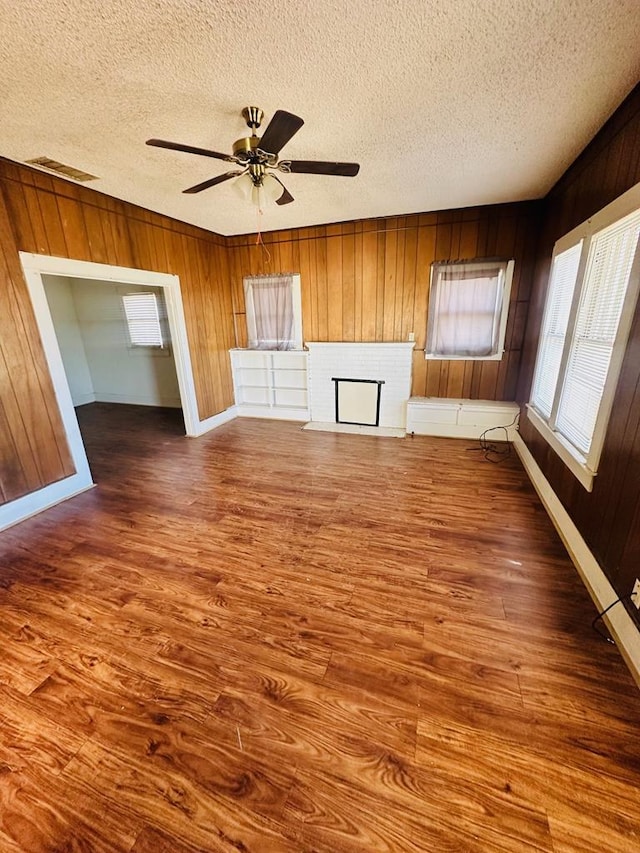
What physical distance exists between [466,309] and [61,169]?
4.14 metres

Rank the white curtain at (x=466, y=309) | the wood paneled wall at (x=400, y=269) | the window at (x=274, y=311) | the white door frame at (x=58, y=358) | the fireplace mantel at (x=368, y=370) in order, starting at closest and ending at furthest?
the white door frame at (x=58, y=358), the wood paneled wall at (x=400, y=269), the white curtain at (x=466, y=309), the fireplace mantel at (x=368, y=370), the window at (x=274, y=311)

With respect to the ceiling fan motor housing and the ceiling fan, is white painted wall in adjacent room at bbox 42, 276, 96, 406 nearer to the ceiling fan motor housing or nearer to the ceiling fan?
the ceiling fan

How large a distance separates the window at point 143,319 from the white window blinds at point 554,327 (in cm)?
562

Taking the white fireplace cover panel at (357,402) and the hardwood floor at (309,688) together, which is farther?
the white fireplace cover panel at (357,402)

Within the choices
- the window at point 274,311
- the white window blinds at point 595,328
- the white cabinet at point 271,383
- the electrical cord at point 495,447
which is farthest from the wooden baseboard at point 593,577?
the window at point 274,311

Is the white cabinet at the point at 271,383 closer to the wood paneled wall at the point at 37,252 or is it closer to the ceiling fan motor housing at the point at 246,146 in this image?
the wood paneled wall at the point at 37,252

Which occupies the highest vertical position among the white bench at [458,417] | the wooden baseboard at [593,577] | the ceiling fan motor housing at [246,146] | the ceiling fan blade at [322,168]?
the ceiling fan motor housing at [246,146]

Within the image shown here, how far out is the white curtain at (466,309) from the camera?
13.2ft

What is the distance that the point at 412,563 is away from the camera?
216cm

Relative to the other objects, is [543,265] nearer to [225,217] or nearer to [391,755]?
[225,217]

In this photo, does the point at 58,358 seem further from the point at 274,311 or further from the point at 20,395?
the point at 274,311

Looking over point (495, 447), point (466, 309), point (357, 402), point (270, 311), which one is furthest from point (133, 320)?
point (495, 447)

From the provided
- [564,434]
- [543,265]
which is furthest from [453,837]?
[543,265]

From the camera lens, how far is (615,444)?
1827 millimetres
